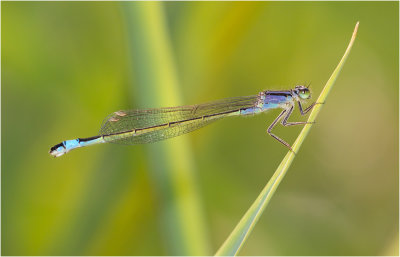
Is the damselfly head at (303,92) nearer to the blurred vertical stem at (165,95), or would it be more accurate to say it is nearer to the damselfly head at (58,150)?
the blurred vertical stem at (165,95)

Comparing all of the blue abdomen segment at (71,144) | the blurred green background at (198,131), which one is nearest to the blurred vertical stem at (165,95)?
the blurred green background at (198,131)

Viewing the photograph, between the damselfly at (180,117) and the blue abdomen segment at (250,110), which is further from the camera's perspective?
the blue abdomen segment at (250,110)

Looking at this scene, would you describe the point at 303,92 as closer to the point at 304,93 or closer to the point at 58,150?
the point at 304,93

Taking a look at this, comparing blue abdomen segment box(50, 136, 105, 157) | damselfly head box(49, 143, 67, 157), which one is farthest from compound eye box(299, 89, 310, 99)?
damselfly head box(49, 143, 67, 157)

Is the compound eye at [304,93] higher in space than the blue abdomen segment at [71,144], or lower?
higher

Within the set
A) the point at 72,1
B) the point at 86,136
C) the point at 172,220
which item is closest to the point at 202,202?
the point at 172,220

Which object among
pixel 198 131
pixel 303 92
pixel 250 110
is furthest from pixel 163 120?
pixel 303 92
